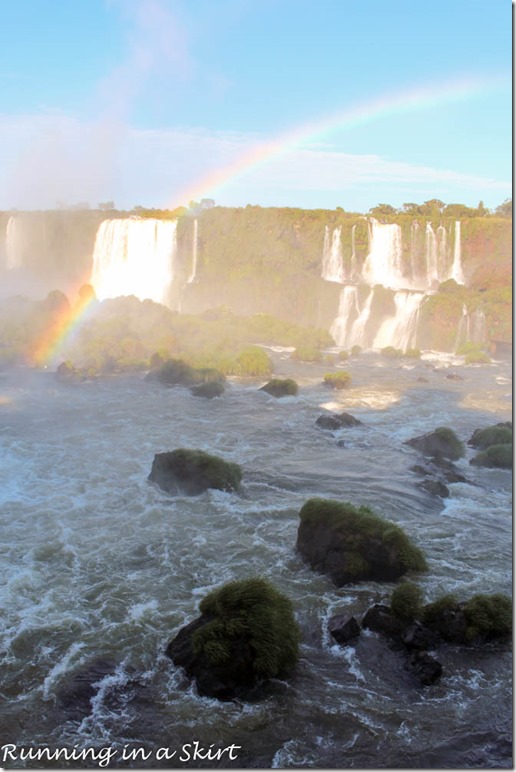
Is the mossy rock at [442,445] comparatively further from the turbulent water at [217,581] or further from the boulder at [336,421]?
the boulder at [336,421]

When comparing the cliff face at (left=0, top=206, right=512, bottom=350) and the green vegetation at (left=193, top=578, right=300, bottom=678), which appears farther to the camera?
the cliff face at (left=0, top=206, right=512, bottom=350)

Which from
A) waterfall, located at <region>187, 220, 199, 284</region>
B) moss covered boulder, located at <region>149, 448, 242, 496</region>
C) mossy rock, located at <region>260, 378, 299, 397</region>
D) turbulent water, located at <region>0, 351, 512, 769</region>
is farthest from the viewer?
waterfall, located at <region>187, 220, 199, 284</region>

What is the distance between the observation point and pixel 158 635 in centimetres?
939

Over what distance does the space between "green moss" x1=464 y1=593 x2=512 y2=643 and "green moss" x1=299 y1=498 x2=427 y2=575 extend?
1.75m

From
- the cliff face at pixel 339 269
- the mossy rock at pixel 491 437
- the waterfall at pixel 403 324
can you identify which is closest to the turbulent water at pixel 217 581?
the mossy rock at pixel 491 437

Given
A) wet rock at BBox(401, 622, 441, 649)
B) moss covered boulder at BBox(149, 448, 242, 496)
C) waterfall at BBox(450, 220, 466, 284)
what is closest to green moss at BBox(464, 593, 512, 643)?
wet rock at BBox(401, 622, 441, 649)

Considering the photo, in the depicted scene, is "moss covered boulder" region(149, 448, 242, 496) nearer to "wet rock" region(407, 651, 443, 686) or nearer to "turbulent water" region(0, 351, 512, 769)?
"turbulent water" region(0, 351, 512, 769)

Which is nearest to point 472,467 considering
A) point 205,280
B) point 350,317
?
point 350,317

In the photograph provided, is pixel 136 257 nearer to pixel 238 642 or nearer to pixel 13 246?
pixel 13 246

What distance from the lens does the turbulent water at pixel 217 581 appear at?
290 inches

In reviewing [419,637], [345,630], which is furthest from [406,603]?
[345,630]

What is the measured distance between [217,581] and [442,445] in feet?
31.9

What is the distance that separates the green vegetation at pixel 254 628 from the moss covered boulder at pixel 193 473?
6090mm

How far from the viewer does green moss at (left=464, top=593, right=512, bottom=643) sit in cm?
909
